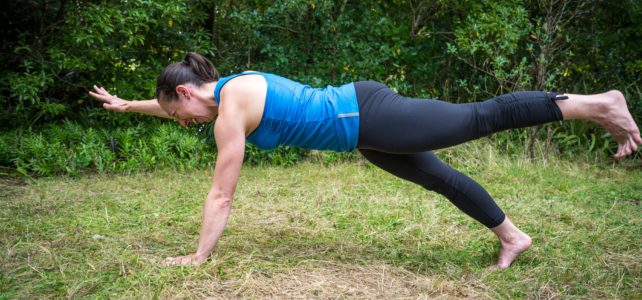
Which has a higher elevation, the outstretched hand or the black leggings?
the black leggings

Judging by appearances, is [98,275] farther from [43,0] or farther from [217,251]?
[43,0]

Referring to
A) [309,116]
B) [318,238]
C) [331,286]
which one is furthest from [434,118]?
[318,238]

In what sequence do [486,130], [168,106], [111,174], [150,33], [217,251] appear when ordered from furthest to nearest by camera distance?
[150,33] → [111,174] → [217,251] → [168,106] → [486,130]

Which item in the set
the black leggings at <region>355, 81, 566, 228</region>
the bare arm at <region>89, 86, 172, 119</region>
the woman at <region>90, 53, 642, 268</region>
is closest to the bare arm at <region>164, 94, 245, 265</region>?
the woman at <region>90, 53, 642, 268</region>

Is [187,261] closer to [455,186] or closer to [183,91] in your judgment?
[183,91]

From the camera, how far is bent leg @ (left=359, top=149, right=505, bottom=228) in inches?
123

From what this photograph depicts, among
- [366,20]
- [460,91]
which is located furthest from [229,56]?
[460,91]

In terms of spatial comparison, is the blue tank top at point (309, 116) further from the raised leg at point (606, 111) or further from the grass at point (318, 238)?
the raised leg at point (606, 111)

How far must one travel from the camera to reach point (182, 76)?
2945 millimetres

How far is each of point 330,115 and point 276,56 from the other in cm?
399

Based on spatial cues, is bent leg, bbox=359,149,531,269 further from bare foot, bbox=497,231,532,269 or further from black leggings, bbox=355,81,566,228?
black leggings, bbox=355,81,566,228

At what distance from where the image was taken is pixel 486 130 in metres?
2.74

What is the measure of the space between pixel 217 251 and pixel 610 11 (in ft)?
20.9

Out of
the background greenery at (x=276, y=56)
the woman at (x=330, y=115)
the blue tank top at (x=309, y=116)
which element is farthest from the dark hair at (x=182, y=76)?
the background greenery at (x=276, y=56)
